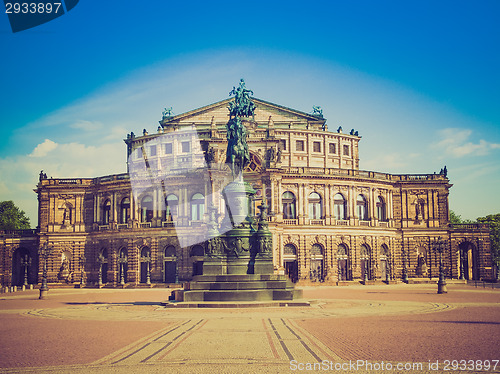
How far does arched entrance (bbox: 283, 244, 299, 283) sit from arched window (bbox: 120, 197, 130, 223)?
24057mm

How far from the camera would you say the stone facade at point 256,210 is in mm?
75812

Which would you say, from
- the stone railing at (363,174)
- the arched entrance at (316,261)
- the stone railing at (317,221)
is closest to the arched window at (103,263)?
the stone railing at (363,174)

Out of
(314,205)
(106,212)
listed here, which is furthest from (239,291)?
(106,212)

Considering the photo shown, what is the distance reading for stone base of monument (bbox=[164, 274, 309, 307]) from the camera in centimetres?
2909

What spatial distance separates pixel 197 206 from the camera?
254 feet

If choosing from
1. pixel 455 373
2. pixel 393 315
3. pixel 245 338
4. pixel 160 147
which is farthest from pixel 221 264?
pixel 160 147

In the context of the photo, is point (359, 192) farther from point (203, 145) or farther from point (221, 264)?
point (221, 264)

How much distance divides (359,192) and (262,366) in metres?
69.0

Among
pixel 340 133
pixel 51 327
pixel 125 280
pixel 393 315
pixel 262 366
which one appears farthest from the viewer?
pixel 340 133

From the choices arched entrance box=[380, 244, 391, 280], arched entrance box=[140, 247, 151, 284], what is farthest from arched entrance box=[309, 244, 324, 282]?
arched entrance box=[140, 247, 151, 284]

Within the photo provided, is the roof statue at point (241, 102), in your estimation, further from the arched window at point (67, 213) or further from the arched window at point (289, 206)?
the arched window at point (67, 213)

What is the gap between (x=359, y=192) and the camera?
80.4 metres

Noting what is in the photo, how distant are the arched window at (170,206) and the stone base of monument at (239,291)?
47.0m

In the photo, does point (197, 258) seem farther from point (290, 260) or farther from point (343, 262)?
point (343, 262)
